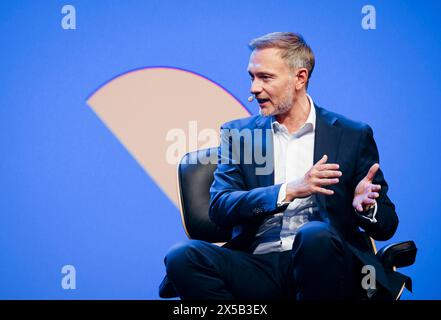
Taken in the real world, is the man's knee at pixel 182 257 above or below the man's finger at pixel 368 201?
below

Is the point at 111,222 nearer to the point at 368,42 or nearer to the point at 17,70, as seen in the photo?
the point at 17,70

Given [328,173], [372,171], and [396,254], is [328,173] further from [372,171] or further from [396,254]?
[396,254]

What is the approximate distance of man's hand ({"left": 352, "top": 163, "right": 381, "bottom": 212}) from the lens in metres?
2.00

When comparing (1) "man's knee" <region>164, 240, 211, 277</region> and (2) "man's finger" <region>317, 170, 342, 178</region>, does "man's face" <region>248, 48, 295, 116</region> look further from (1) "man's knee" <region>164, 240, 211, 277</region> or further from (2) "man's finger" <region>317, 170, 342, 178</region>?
(1) "man's knee" <region>164, 240, 211, 277</region>

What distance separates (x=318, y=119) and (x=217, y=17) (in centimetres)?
110

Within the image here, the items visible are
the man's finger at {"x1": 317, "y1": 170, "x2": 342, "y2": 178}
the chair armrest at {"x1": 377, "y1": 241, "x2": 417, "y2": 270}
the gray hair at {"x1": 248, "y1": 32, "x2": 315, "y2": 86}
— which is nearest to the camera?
the man's finger at {"x1": 317, "y1": 170, "x2": 342, "y2": 178}

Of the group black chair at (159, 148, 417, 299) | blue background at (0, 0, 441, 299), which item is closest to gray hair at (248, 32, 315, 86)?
black chair at (159, 148, 417, 299)

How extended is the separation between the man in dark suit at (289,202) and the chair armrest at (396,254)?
0.08 m

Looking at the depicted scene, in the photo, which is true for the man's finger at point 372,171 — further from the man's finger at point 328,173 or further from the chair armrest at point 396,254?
the chair armrest at point 396,254

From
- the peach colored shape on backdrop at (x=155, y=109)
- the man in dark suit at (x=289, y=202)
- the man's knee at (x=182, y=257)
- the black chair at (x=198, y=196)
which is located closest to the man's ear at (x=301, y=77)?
the man in dark suit at (x=289, y=202)

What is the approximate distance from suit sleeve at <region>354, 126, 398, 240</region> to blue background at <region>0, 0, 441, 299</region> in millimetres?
935

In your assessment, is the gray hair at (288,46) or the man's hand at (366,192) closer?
the man's hand at (366,192)

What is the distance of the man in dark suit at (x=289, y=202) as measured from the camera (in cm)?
189
